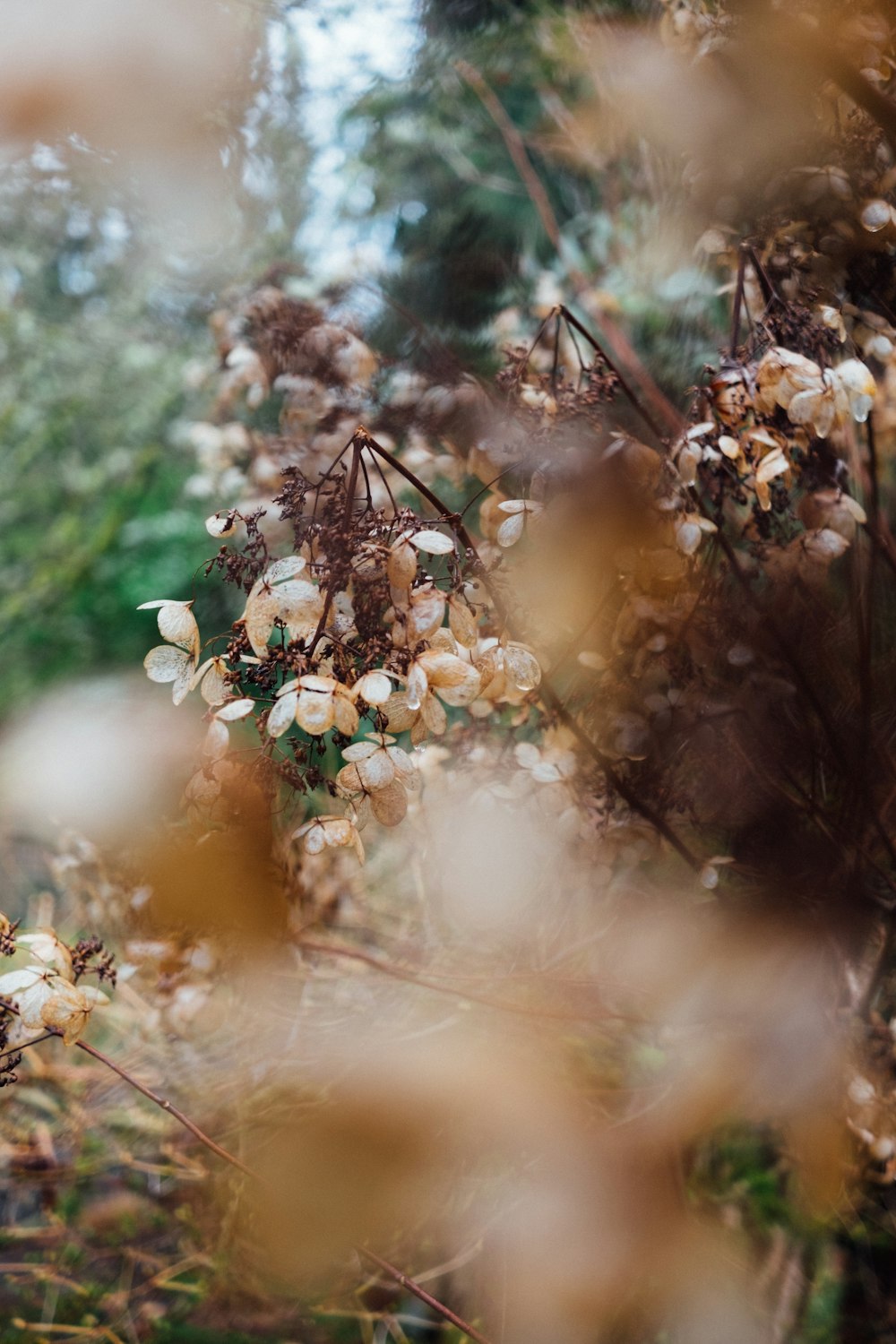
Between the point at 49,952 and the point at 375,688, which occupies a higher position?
the point at 375,688

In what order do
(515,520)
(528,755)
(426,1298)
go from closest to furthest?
1. (515,520)
2. (426,1298)
3. (528,755)

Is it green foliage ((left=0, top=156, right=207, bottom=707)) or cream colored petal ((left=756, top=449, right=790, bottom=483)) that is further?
green foliage ((left=0, top=156, right=207, bottom=707))

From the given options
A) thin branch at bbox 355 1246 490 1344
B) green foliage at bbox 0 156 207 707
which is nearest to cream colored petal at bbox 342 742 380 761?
thin branch at bbox 355 1246 490 1344

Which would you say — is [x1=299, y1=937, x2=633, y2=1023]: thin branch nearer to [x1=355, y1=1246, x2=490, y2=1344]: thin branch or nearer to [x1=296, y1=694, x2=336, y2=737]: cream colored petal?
[x1=355, y1=1246, x2=490, y2=1344]: thin branch

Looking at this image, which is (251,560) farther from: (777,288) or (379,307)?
(379,307)

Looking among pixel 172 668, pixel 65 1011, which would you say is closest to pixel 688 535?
pixel 172 668

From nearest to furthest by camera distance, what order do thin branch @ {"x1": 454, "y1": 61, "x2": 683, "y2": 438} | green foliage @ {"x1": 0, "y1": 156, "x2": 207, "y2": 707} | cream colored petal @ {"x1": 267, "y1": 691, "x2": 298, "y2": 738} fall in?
cream colored petal @ {"x1": 267, "y1": 691, "x2": 298, "y2": 738}
thin branch @ {"x1": 454, "y1": 61, "x2": 683, "y2": 438}
green foliage @ {"x1": 0, "y1": 156, "x2": 207, "y2": 707}

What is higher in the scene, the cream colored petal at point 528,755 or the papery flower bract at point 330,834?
the papery flower bract at point 330,834

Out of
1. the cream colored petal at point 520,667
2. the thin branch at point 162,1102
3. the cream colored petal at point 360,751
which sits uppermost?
the cream colored petal at point 520,667

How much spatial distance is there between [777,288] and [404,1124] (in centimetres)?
67

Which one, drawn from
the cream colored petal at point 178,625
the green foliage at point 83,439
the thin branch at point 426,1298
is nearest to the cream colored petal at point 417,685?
the cream colored petal at point 178,625

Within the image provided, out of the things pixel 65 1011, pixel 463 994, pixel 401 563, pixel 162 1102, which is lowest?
pixel 463 994

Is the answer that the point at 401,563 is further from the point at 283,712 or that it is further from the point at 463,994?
Result: the point at 463,994

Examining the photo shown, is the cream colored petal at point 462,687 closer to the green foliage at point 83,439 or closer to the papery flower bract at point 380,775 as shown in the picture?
the papery flower bract at point 380,775
